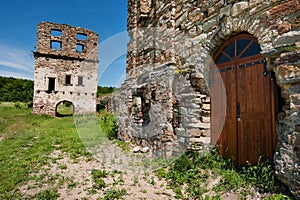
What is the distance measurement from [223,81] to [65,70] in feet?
51.8

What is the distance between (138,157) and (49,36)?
15248mm

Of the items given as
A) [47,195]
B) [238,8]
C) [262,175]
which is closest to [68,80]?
[47,195]

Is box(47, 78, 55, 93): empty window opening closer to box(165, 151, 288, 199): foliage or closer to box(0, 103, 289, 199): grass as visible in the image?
box(0, 103, 289, 199): grass

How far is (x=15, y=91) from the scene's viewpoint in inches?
1025

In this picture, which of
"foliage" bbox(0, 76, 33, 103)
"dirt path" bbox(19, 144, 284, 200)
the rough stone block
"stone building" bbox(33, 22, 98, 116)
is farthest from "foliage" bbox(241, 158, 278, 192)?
"foliage" bbox(0, 76, 33, 103)

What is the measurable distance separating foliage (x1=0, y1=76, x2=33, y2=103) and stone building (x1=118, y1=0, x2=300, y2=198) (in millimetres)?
24857

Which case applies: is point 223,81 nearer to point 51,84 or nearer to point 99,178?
point 99,178

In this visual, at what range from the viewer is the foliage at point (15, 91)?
83.3 feet

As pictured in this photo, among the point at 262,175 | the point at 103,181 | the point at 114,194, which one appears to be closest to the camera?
the point at 262,175

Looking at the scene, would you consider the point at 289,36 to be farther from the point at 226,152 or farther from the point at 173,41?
the point at 173,41

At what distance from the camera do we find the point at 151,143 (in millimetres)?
5199

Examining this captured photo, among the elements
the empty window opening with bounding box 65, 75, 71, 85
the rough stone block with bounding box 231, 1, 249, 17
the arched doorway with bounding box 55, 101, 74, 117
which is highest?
the empty window opening with bounding box 65, 75, 71, 85

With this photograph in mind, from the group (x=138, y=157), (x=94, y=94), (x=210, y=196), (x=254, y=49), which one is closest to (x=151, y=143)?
(x=138, y=157)

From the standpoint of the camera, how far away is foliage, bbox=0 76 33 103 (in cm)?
2539
